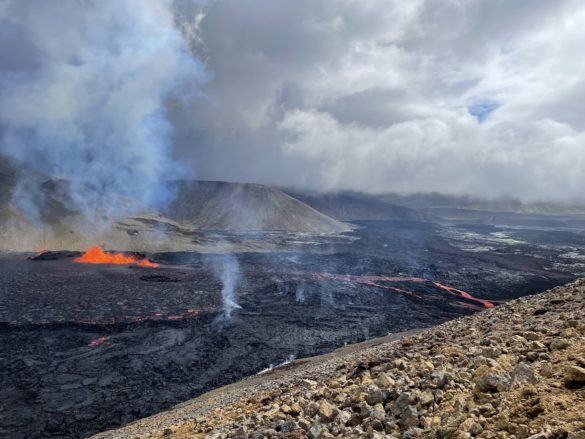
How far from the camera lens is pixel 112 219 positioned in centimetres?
10581

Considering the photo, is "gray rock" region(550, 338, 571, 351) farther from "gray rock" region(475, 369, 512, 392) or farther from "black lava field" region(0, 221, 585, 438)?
"black lava field" region(0, 221, 585, 438)

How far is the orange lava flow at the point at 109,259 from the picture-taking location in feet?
253

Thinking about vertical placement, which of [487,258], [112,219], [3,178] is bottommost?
[487,258]

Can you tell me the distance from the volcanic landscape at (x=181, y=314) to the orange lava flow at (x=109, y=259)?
0.72 metres

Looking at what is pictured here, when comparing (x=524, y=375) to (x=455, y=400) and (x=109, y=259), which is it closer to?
(x=455, y=400)

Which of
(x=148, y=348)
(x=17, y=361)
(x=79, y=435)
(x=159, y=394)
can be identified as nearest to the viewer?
(x=79, y=435)

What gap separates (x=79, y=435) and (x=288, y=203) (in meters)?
160

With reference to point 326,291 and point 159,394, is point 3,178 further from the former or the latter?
point 159,394

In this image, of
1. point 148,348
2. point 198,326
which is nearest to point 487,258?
point 198,326

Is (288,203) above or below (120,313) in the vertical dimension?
above

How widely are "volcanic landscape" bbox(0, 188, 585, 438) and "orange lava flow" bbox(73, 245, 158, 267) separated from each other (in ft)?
2.37

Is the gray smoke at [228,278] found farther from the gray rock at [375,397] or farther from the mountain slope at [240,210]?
the mountain slope at [240,210]

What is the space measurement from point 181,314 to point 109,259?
147 feet

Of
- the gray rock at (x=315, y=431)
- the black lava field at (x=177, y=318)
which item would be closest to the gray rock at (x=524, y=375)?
the gray rock at (x=315, y=431)
